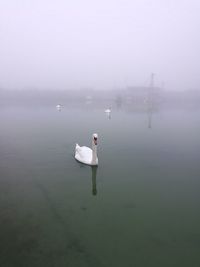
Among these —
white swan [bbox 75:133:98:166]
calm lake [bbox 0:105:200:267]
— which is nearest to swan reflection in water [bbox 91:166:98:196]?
calm lake [bbox 0:105:200:267]

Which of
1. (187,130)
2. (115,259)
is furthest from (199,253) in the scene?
(187,130)

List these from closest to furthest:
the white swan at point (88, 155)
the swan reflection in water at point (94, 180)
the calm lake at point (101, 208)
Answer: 1. the calm lake at point (101, 208)
2. the swan reflection in water at point (94, 180)
3. the white swan at point (88, 155)

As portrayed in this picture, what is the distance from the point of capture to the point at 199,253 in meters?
6.03

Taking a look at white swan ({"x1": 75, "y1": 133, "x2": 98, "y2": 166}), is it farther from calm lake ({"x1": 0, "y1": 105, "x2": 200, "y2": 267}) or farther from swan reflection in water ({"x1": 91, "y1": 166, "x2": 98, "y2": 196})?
calm lake ({"x1": 0, "y1": 105, "x2": 200, "y2": 267})

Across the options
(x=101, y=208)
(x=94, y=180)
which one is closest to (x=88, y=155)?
(x=94, y=180)

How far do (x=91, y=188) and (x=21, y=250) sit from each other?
3.95 meters

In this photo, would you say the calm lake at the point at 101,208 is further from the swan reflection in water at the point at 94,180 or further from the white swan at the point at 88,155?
the white swan at the point at 88,155

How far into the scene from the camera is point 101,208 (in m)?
8.04

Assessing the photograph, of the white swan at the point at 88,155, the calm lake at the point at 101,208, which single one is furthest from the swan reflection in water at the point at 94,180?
the white swan at the point at 88,155

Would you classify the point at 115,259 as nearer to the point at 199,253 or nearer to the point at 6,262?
the point at 199,253

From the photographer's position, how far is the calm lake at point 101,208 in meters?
5.93

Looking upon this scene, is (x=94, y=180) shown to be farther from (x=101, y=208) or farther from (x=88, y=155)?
(x=101, y=208)

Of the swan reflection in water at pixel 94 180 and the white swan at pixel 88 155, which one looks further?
the white swan at pixel 88 155

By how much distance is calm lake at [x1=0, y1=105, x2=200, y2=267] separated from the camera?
5.93 m
